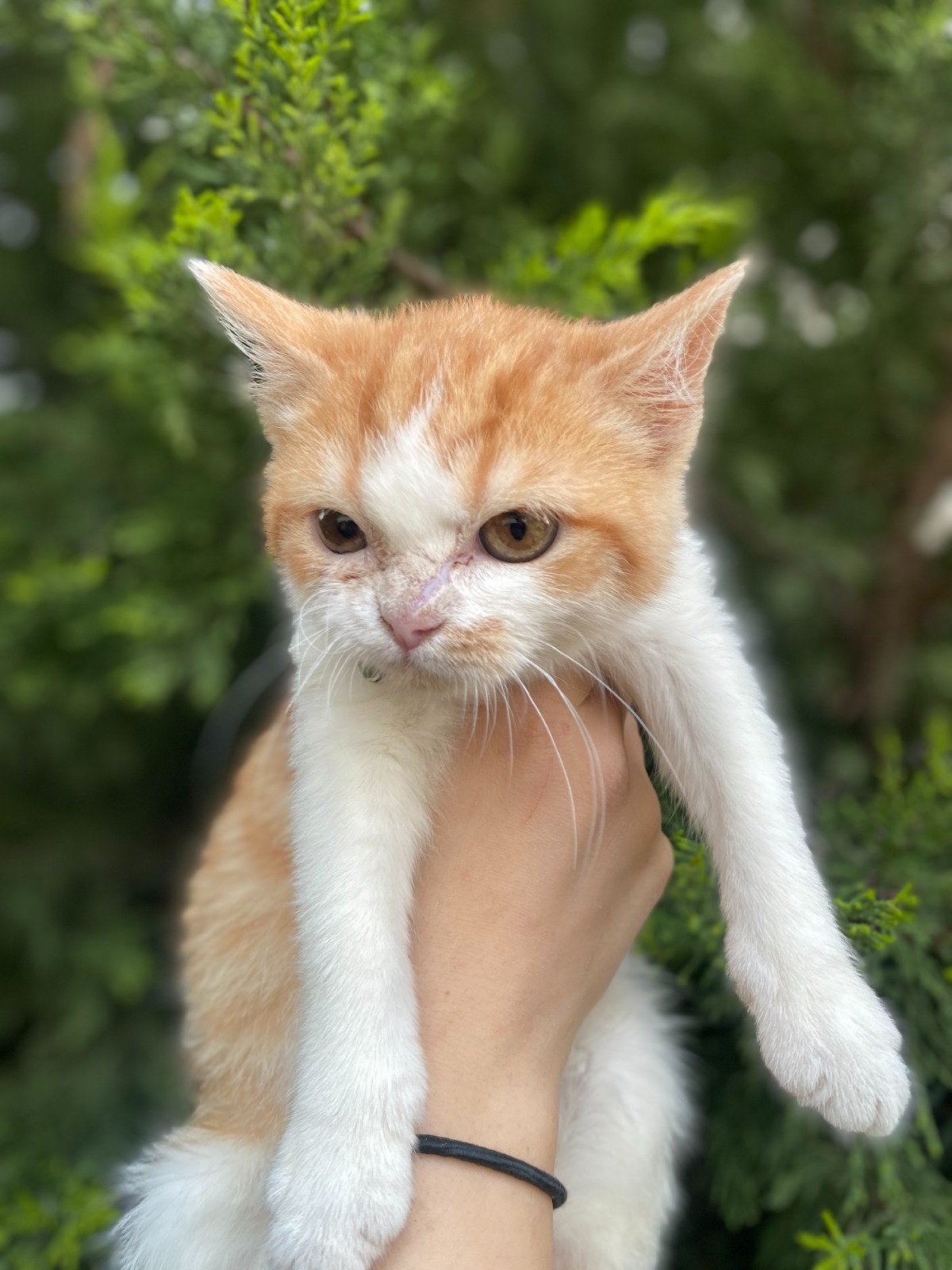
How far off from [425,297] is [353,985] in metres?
0.82

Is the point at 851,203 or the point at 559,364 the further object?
the point at 851,203

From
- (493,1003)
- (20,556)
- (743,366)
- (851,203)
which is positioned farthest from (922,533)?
(20,556)

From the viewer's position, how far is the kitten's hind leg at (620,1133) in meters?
0.74

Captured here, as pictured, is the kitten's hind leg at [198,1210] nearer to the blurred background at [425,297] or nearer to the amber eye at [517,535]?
the blurred background at [425,297]

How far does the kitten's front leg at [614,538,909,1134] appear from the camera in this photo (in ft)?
2.11

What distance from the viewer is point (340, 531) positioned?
0.69 m

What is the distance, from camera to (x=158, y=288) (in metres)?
0.93

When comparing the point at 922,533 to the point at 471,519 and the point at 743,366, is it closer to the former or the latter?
the point at 743,366

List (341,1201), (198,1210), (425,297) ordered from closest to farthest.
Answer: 1. (341,1201)
2. (198,1210)
3. (425,297)

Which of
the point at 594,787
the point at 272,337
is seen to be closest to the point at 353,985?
the point at 594,787

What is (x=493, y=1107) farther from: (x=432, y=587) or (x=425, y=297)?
(x=425, y=297)

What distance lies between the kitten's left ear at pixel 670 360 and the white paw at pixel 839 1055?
417mm

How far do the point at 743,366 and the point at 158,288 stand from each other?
0.85 m

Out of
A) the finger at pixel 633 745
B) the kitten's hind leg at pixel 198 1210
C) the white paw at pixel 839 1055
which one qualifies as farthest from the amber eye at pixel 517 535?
the kitten's hind leg at pixel 198 1210
